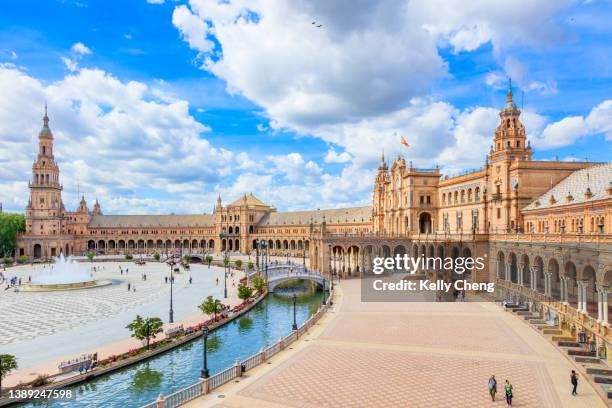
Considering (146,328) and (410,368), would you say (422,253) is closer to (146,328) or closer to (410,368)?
(410,368)

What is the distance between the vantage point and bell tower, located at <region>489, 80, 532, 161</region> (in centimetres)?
6269

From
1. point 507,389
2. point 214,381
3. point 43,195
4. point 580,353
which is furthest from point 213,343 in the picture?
point 43,195

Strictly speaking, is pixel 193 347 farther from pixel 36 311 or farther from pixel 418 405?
pixel 36 311

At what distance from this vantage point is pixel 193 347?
3906cm

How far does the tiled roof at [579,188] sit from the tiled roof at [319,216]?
63398 millimetres

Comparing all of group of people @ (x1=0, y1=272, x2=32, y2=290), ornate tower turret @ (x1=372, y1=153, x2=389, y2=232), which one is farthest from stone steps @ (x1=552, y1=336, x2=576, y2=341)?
group of people @ (x1=0, y1=272, x2=32, y2=290)

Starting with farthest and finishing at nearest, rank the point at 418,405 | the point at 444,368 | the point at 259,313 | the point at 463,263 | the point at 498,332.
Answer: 1. the point at 463,263
2. the point at 259,313
3. the point at 498,332
4. the point at 444,368
5. the point at 418,405

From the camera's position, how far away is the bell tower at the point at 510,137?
62.7 meters

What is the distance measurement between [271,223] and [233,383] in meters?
125

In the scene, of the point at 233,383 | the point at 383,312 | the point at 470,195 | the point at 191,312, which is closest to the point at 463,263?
the point at 470,195

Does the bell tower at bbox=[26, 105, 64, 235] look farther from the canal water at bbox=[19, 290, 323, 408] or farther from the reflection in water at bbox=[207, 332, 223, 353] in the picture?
the reflection in water at bbox=[207, 332, 223, 353]

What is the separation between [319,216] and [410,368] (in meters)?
114

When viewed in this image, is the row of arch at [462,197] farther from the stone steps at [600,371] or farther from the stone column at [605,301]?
the stone steps at [600,371]

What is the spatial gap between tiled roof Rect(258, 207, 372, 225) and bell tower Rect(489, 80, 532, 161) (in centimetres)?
5670
